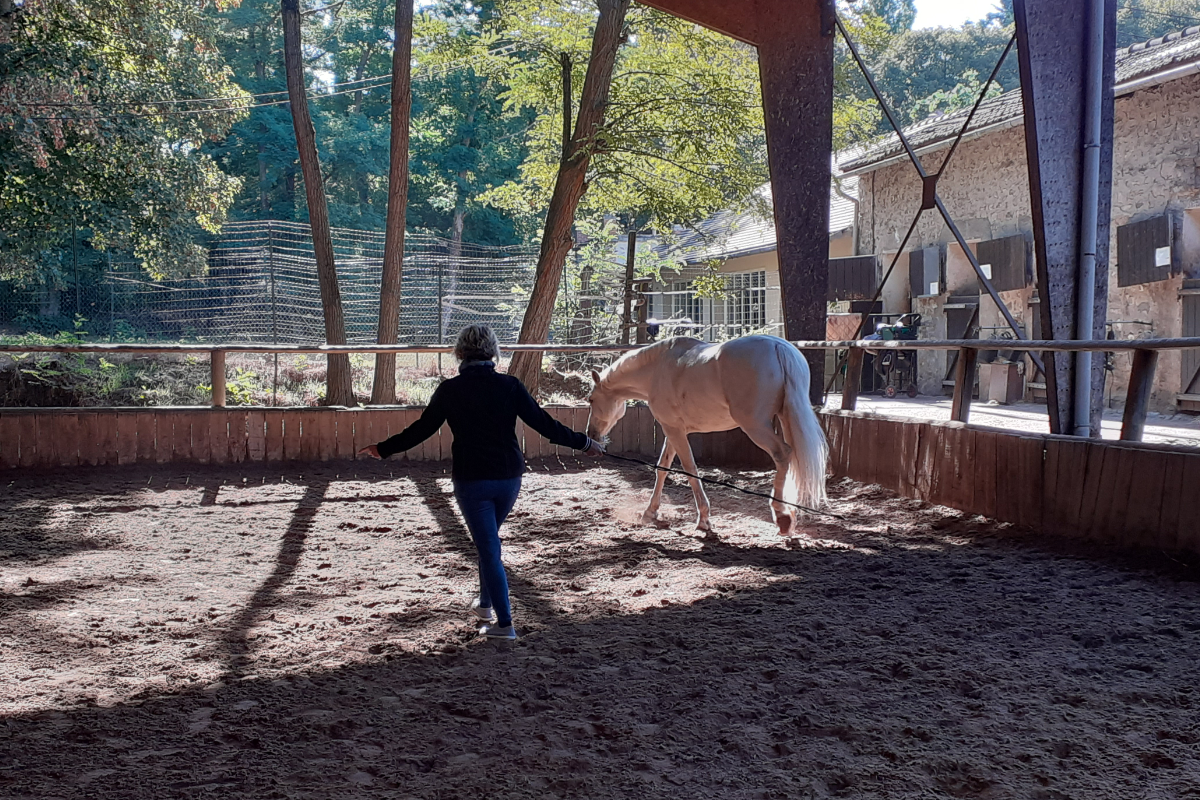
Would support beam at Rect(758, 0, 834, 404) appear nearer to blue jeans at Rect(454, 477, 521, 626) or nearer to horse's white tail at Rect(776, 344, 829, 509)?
horse's white tail at Rect(776, 344, 829, 509)

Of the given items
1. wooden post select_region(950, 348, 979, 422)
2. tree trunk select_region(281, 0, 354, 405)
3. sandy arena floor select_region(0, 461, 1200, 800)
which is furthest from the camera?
tree trunk select_region(281, 0, 354, 405)

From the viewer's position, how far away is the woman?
415 cm

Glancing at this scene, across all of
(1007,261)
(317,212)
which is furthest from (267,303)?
(1007,261)

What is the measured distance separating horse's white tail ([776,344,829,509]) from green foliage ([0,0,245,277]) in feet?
31.6

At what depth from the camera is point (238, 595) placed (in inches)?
197

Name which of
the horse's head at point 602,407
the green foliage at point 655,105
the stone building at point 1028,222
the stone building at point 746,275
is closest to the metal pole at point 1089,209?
the horse's head at point 602,407

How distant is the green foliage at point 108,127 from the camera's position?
1128 centimetres

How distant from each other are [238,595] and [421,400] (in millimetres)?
8738

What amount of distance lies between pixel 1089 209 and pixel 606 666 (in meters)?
5.00

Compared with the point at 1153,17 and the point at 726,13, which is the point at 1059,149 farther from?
the point at 1153,17

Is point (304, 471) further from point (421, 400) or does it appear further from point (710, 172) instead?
point (710, 172)

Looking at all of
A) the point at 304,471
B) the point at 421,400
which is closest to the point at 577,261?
the point at 421,400

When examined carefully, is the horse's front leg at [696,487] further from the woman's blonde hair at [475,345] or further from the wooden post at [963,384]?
the woman's blonde hair at [475,345]

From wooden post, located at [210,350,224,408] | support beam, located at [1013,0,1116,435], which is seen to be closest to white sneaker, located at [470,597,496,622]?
support beam, located at [1013,0,1116,435]
